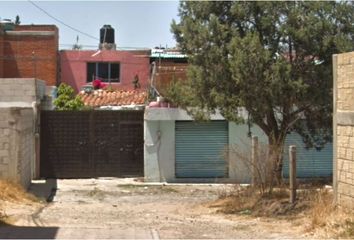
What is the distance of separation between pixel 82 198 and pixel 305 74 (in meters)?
6.81

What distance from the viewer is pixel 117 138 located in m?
22.9

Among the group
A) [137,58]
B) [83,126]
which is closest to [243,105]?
[83,126]

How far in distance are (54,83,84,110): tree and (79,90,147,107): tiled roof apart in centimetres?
73

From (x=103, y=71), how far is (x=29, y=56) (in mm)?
4705

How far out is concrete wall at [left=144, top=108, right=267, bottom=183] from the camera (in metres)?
22.4

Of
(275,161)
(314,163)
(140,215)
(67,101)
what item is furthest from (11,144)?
(67,101)

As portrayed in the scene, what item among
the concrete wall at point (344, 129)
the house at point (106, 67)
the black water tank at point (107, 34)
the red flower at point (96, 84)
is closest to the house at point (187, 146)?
the concrete wall at point (344, 129)

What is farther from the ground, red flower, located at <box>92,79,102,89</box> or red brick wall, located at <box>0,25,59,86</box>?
red brick wall, located at <box>0,25,59,86</box>

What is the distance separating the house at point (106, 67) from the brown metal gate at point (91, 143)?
1566cm

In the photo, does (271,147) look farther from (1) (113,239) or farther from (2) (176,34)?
(1) (113,239)

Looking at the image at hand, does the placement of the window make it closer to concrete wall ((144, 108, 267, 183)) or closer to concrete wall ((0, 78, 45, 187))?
concrete wall ((0, 78, 45, 187))

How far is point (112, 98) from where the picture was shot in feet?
103

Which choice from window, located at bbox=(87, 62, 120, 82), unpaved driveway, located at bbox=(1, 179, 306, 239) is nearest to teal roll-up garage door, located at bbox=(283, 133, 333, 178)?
unpaved driveway, located at bbox=(1, 179, 306, 239)

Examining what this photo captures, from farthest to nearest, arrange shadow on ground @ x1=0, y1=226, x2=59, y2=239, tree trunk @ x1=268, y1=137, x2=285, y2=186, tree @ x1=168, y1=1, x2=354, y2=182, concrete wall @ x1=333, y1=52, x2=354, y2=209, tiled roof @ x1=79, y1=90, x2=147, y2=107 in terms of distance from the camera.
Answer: tiled roof @ x1=79, y1=90, x2=147, y2=107 < tree @ x1=168, y1=1, x2=354, y2=182 < tree trunk @ x1=268, y1=137, x2=285, y2=186 < concrete wall @ x1=333, y1=52, x2=354, y2=209 < shadow on ground @ x1=0, y1=226, x2=59, y2=239
